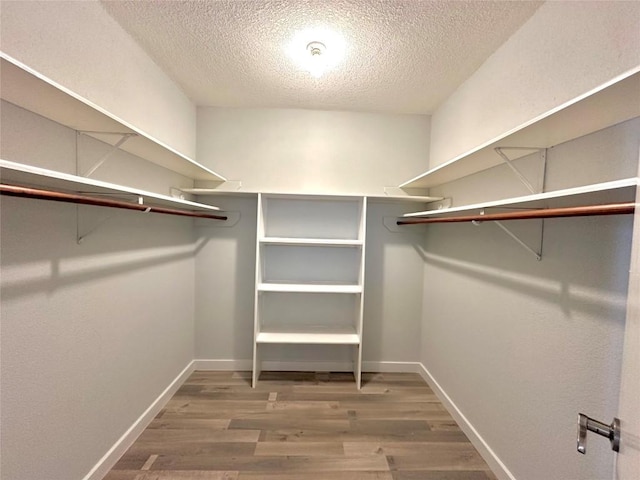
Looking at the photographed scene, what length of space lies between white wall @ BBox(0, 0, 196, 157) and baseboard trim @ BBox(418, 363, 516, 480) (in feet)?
9.30

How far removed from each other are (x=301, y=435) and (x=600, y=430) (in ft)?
5.27

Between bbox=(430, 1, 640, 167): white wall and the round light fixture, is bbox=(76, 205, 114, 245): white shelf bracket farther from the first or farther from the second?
bbox=(430, 1, 640, 167): white wall

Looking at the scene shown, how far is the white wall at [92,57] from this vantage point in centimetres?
103

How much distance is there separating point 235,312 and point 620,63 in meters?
2.74

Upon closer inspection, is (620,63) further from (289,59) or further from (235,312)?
(235,312)

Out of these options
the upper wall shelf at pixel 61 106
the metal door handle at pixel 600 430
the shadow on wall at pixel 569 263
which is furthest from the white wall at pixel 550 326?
the upper wall shelf at pixel 61 106

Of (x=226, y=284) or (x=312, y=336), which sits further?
(x=226, y=284)

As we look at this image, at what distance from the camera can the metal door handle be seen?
601 mm

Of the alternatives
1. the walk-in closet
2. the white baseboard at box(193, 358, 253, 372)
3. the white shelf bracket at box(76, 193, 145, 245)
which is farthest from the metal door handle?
the white baseboard at box(193, 358, 253, 372)

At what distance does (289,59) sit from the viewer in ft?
5.70

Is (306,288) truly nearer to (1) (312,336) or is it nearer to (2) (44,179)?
(1) (312,336)

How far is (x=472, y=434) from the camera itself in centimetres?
172

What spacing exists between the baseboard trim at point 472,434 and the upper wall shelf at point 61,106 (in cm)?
249

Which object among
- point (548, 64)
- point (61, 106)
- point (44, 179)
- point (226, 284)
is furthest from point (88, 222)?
point (548, 64)
